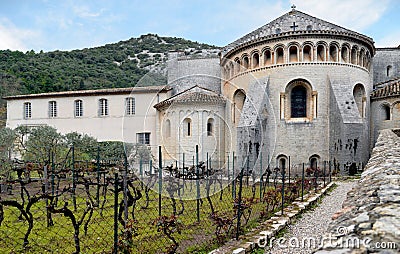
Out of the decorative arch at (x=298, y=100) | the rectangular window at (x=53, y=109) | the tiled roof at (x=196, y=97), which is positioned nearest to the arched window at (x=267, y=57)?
the decorative arch at (x=298, y=100)

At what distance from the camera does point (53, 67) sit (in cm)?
5053

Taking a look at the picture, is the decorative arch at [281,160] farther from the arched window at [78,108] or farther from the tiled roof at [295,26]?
the arched window at [78,108]

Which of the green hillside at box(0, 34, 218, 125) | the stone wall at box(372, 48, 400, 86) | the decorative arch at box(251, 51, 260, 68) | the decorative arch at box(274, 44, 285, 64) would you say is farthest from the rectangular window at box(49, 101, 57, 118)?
the stone wall at box(372, 48, 400, 86)

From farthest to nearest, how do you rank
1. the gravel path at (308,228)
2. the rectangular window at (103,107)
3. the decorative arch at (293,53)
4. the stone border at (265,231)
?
1. the rectangular window at (103,107)
2. the decorative arch at (293,53)
3. the gravel path at (308,228)
4. the stone border at (265,231)

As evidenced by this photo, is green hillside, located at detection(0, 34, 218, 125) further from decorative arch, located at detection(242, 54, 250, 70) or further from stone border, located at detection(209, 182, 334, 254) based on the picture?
stone border, located at detection(209, 182, 334, 254)

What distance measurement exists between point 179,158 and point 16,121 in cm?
2379

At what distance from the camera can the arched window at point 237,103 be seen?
79.8ft

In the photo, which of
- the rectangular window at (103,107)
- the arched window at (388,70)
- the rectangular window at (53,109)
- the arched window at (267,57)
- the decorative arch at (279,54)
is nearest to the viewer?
the decorative arch at (279,54)

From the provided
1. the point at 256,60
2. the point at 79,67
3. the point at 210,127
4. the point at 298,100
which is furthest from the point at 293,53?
the point at 79,67

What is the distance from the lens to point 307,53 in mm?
22141

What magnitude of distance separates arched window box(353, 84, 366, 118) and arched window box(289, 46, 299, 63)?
15.9 ft

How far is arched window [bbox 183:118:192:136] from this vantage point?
68.2 feet

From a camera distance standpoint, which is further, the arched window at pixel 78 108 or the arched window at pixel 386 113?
the arched window at pixel 78 108

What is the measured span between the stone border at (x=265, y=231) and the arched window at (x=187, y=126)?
37.0 ft
